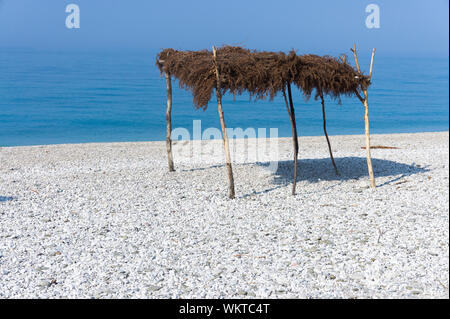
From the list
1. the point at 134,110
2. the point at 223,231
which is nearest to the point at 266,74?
the point at 223,231

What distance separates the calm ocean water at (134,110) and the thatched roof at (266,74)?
40.8ft

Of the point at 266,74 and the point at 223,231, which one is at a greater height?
the point at 266,74

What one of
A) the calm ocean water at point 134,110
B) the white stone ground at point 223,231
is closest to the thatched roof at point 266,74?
the white stone ground at point 223,231

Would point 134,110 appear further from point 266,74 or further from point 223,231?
point 223,231

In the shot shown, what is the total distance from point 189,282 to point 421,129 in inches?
801

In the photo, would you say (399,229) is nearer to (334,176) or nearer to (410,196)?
(410,196)

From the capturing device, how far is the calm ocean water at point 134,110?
20.8 m

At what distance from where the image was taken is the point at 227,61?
6875mm

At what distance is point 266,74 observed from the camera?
677 centimetres

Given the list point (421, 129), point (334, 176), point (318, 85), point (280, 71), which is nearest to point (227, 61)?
point (280, 71)

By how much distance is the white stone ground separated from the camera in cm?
427

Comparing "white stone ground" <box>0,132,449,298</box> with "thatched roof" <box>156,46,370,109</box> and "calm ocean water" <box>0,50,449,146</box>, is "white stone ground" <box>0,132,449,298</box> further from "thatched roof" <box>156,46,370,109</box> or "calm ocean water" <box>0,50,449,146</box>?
"calm ocean water" <box>0,50,449,146</box>

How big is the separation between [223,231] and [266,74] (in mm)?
2350

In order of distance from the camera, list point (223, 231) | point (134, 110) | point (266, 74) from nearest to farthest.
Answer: point (223, 231) < point (266, 74) < point (134, 110)
